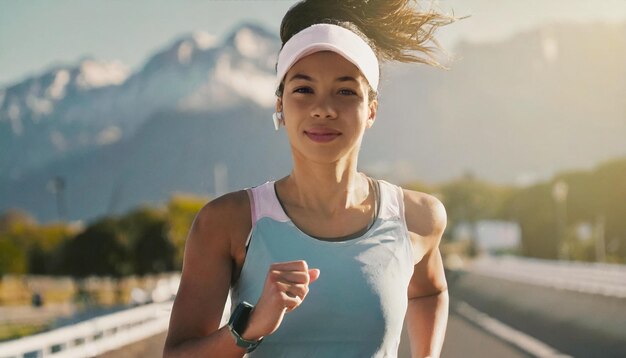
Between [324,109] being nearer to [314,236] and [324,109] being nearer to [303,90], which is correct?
[303,90]

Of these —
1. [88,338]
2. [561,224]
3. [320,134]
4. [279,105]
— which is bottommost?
[88,338]

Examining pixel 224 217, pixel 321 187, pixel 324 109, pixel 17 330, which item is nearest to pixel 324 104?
pixel 324 109

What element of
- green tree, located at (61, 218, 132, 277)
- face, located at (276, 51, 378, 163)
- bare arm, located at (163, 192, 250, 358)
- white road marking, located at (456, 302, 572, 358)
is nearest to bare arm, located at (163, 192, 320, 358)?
bare arm, located at (163, 192, 250, 358)

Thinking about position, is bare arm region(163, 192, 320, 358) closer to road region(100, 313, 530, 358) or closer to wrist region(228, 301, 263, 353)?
wrist region(228, 301, 263, 353)

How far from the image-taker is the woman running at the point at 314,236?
2465mm

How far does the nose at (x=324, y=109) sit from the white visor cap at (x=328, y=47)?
11 cm

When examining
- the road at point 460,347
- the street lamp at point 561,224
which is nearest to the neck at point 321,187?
the road at point 460,347

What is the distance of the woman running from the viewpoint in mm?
2465

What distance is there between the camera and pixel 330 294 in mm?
2475

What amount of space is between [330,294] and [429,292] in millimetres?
690

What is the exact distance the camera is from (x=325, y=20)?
108 inches

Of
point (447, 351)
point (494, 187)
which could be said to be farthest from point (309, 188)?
point (494, 187)

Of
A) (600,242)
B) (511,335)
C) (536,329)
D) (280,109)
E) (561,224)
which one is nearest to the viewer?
(280,109)

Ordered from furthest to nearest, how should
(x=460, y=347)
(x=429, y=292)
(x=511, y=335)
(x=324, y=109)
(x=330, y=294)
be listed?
(x=511, y=335) < (x=460, y=347) < (x=429, y=292) < (x=324, y=109) < (x=330, y=294)
